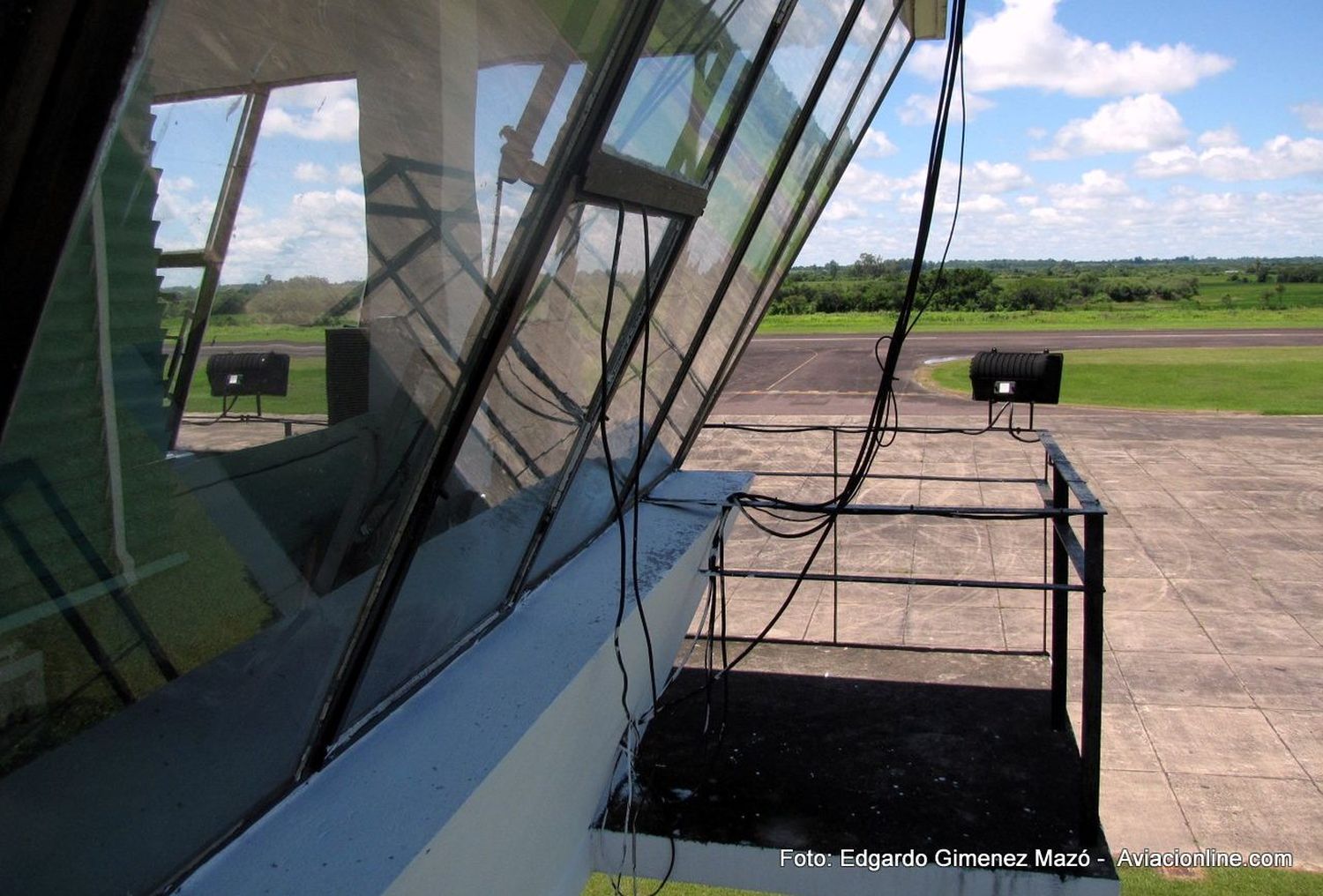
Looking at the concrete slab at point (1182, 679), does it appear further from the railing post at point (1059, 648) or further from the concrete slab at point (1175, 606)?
the railing post at point (1059, 648)

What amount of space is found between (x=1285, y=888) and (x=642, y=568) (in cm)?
457

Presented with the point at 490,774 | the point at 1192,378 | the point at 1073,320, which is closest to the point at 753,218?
the point at 490,774

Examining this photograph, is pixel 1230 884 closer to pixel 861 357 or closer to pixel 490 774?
pixel 490 774

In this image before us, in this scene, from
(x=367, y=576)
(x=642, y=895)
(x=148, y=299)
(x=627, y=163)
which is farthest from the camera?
(x=642, y=895)

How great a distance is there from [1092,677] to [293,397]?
332 centimetres

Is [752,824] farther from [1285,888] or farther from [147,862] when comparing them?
[1285,888]

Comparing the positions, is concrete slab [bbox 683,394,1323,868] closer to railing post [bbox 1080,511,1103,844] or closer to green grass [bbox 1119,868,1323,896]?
green grass [bbox 1119,868,1323,896]

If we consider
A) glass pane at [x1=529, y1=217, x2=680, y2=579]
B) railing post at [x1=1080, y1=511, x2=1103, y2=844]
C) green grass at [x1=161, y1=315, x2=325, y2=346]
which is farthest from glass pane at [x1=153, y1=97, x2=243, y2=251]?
railing post at [x1=1080, y1=511, x2=1103, y2=844]

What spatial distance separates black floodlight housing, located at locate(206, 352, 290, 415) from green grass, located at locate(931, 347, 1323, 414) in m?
28.1

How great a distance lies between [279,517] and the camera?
2287 mm

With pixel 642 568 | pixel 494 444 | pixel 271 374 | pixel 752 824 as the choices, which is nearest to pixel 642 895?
pixel 752 824

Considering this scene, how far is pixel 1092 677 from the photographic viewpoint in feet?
13.3

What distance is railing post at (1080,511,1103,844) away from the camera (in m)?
3.95

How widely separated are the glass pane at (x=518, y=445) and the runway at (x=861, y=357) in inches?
747
